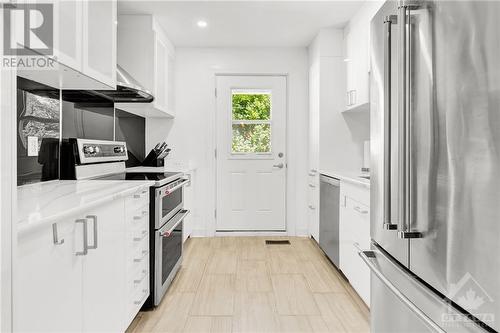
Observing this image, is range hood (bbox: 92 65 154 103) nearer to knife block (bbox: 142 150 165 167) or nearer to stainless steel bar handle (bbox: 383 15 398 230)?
knife block (bbox: 142 150 165 167)

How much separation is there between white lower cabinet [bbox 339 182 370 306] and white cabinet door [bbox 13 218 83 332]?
1560mm

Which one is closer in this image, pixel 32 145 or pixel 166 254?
pixel 32 145

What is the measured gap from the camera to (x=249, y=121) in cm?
477

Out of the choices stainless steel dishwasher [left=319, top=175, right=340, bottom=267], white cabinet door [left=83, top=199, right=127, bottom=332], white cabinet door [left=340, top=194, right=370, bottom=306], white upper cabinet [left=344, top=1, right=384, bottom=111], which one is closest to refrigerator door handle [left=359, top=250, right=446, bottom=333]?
white cabinet door [left=340, top=194, right=370, bottom=306]

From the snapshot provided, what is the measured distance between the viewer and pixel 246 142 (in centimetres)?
478

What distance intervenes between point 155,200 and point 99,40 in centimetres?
105

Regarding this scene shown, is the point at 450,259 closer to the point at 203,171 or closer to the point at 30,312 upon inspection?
the point at 30,312

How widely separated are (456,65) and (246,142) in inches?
154

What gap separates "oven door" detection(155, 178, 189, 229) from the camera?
2463mm

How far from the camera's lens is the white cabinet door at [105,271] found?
148cm

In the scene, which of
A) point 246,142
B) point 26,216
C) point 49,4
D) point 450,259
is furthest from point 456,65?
point 246,142

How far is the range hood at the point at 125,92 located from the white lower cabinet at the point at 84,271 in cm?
85

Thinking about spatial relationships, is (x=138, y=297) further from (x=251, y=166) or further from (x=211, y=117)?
(x=211, y=117)

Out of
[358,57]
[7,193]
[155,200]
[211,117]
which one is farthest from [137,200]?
[211,117]
